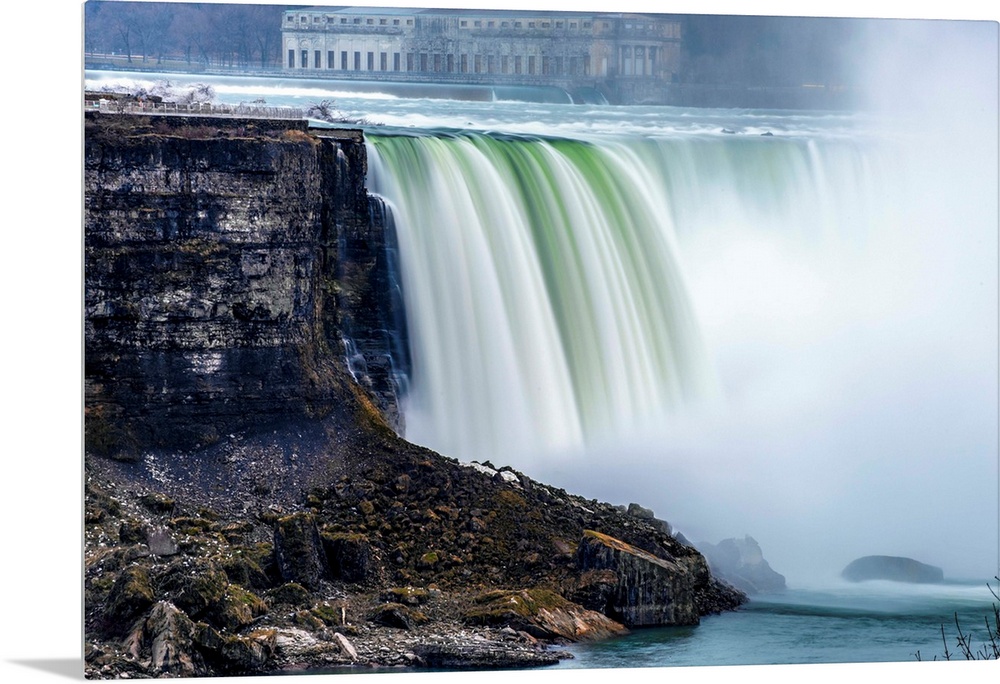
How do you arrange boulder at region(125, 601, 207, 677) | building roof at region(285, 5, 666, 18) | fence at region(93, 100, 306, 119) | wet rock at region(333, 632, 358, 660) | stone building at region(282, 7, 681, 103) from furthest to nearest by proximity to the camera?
stone building at region(282, 7, 681, 103) → building roof at region(285, 5, 666, 18) → fence at region(93, 100, 306, 119) → wet rock at region(333, 632, 358, 660) → boulder at region(125, 601, 207, 677)

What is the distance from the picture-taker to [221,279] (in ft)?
77.7

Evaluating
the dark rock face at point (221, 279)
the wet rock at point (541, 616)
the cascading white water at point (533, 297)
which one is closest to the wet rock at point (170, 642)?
the dark rock face at point (221, 279)

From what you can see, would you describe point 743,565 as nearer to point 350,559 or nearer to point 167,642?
point 350,559

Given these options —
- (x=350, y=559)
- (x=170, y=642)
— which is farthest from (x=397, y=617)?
(x=170, y=642)

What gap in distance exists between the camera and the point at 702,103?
2520 cm

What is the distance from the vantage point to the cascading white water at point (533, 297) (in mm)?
24641

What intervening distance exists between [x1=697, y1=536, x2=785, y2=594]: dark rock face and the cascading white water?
61.3 inches

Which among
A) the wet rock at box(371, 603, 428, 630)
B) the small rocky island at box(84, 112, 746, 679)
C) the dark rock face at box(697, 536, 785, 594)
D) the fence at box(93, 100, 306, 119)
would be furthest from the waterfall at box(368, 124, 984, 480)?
the wet rock at box(371, 603, 428, 630)

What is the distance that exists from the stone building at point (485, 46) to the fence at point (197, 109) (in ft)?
1.61

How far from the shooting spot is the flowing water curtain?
24641mm

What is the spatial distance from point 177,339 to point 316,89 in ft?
10.7

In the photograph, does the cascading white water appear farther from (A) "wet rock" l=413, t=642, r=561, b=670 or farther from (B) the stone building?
(A) "wet rock" l=413, t=642, r=561, b=670

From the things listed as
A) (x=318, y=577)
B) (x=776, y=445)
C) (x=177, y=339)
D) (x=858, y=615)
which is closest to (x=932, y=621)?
(x=858, y=615)

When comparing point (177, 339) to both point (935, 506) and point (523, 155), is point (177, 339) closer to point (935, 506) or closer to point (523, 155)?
point (523, 155)
